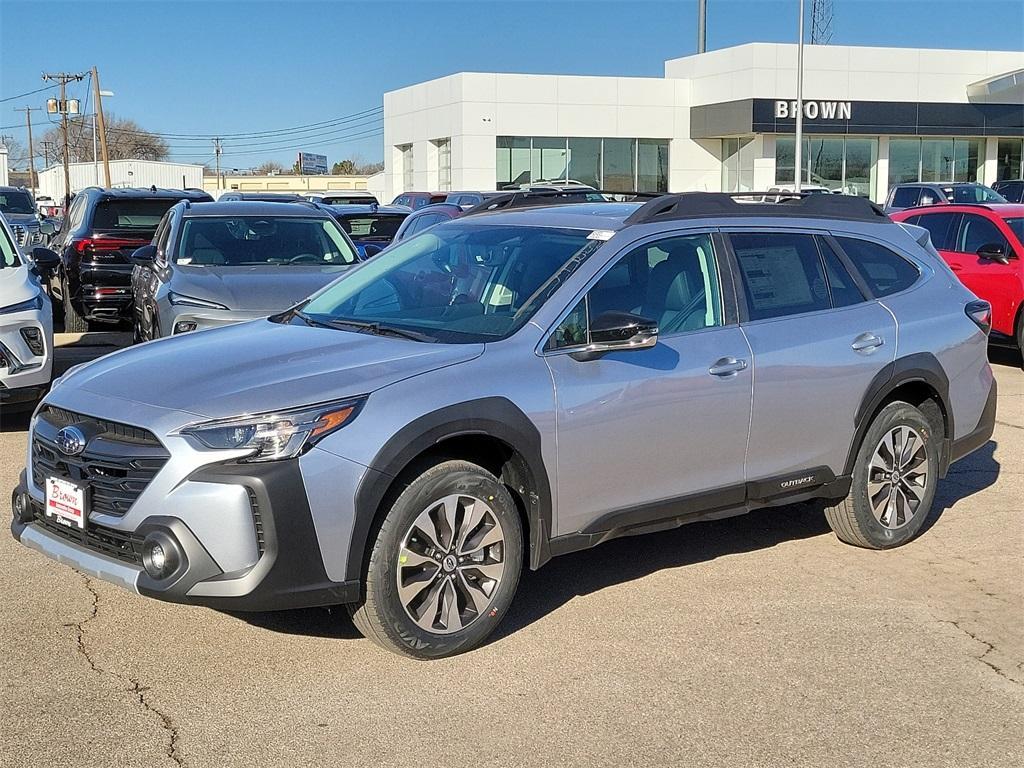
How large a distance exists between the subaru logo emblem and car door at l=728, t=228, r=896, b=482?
288cm

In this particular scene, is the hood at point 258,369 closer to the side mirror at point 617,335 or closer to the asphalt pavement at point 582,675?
the side mirror at point 617,335

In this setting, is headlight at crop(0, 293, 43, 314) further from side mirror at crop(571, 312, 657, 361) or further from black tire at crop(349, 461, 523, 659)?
side mirror at crop(571, 312, 657, 361)

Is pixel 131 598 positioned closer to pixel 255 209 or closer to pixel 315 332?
pixel 315 332

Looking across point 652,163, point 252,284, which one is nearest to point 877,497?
point 252,284

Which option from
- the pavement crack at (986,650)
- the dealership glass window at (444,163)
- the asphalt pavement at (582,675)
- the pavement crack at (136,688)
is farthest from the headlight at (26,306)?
the dealership glass window at (444,163)

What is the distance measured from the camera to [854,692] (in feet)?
14.8

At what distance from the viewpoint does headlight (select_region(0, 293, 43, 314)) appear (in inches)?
337

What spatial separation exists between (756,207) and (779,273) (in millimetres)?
353

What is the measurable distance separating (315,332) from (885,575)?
2.98 meters

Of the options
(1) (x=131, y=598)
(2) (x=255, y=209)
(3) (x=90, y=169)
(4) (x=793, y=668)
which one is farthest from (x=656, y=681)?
(3) (x=90, y=169)

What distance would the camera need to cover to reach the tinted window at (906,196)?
26844 millimetres

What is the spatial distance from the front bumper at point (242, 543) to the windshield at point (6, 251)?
5.90 metres

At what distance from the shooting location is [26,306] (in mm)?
8711

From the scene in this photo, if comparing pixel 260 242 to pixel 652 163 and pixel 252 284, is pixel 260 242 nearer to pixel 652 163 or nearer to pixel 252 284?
pixel 252 284
